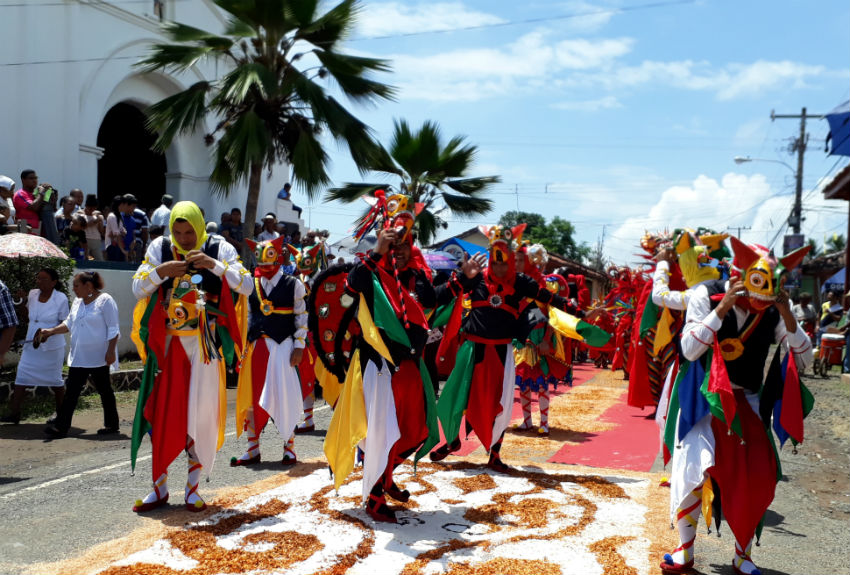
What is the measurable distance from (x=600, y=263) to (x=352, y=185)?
119 feet

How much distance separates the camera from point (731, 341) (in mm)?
4172

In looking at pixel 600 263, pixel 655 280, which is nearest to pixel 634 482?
pixel 655 280

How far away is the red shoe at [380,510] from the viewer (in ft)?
16.2

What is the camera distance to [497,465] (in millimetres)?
6516

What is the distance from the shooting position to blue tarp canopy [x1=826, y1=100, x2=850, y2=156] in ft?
55.3

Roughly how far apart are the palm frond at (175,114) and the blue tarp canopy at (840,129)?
542 inches

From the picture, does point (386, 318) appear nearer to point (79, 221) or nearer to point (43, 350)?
point (43, 350)

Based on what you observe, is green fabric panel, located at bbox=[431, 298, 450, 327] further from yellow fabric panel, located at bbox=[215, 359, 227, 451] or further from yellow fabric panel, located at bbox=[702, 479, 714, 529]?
yellow fabric panel, located at bbox=[702, 479, 714, 529]

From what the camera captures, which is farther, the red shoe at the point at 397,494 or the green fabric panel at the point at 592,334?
the green fabric panel at the point at 592,334

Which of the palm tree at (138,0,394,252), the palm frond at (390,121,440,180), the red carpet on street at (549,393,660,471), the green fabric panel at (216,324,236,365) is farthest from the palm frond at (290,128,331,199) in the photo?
the green fabric panel at (216,324,236,365)

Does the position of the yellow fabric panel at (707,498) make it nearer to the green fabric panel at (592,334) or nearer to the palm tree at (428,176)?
the green fabric panel at (592,334)

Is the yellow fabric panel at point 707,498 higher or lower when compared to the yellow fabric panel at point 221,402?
lower

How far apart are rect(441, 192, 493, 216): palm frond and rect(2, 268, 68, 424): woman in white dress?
36.5ft

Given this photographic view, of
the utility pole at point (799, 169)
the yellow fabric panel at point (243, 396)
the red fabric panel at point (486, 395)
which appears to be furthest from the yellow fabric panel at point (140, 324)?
→ the utility pole at point (799, 169)
